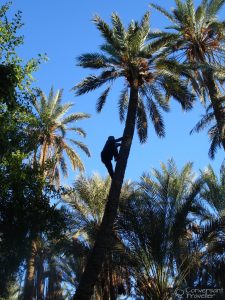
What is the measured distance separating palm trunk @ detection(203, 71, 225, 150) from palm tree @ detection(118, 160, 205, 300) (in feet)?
15.2

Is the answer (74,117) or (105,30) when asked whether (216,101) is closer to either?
(105,30)

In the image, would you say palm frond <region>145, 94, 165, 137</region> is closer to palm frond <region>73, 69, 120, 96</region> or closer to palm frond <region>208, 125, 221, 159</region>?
palm frond <region>73, 69, 120, 96</region>

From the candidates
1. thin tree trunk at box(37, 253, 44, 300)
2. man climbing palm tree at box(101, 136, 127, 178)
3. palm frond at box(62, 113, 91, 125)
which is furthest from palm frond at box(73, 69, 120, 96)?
thin tree trunk at box(37, 253, 44, 300)

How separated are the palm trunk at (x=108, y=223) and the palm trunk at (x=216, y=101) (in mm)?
5798

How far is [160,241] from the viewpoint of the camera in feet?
50.2

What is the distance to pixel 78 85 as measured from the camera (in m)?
18.4

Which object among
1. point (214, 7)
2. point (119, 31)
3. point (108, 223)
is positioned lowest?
point (108, 223)

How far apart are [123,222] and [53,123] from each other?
42.9 ft

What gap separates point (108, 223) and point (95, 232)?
7300 mm

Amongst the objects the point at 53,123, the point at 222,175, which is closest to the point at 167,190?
the point at 222,175

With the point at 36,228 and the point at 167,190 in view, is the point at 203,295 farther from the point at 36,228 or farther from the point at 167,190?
the point at 36,228

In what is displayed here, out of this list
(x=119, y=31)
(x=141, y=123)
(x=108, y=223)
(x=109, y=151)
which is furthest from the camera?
(x=141, y=123)

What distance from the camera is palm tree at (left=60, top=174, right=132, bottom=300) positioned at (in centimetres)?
1725

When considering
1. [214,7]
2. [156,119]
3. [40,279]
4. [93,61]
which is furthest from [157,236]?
[40,279]
